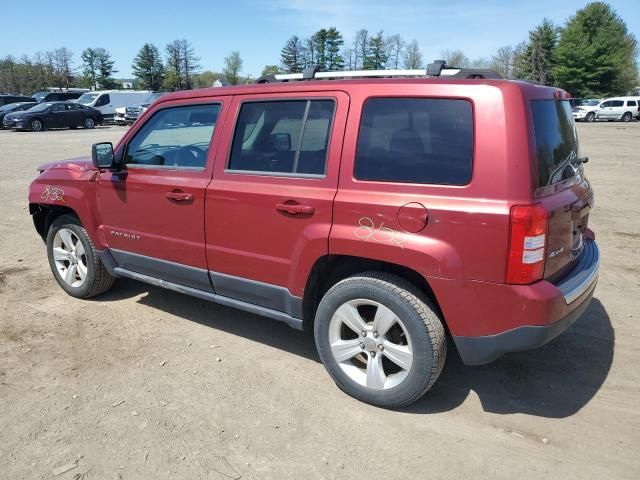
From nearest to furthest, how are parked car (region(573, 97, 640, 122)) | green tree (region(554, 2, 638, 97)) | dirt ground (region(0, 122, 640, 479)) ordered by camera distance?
1. dirt ground (region(0, 122, 640, 479))
2. parked car (region(573, 97, 640, 122))
3. green tree (region(554, 2, 638, 97))

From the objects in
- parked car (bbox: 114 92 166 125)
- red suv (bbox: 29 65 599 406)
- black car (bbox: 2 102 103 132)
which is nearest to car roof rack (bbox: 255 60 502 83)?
red suv (bbox: 29 65 599 406)

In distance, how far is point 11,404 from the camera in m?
3.20

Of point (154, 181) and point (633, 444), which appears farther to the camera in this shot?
point (154, 181)

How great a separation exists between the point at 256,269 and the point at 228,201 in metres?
0.49

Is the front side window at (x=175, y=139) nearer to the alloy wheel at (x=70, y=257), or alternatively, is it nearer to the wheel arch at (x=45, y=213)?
the wheel arch at (x=45, y=213)

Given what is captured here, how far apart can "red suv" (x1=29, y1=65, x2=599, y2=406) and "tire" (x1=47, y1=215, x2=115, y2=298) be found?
2.42 ft

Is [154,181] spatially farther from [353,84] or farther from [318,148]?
[353,84]

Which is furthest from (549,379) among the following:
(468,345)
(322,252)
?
(322,252)

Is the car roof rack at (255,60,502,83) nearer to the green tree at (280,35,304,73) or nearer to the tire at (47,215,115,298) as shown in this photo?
the tire at (47,215,115,298)

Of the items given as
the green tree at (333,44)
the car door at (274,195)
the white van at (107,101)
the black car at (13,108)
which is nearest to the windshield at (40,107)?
the black car at (13,108)

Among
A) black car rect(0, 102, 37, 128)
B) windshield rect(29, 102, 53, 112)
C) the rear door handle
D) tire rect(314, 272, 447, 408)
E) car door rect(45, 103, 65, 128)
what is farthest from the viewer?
black car rect(0, 102, 37, 128)

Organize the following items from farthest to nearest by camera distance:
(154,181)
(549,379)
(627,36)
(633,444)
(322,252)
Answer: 1. (627,36)
2. (154,181)
3. (549,379)
4. (322,252)
5. (633,444)

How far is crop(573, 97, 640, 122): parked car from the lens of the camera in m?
39.1

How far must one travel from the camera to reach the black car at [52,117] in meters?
26.8
